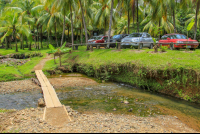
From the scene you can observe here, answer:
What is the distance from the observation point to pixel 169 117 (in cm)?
642

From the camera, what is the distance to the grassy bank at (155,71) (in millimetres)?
8695

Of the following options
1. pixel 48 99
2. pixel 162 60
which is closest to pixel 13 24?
pixel 48 99

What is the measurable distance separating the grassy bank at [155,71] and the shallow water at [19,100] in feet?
17.4

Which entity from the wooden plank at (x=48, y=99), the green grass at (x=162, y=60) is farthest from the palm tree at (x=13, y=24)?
the wooden plank at (x=48, y=99)

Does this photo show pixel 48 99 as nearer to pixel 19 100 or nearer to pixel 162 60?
pixel 19 100

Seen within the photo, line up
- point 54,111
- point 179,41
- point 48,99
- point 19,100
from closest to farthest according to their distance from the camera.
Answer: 1. point 54,111
2. point 48,99
3. point 19,100
4. point 179,41

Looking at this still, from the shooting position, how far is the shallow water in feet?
24.6

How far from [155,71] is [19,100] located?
23.6ft

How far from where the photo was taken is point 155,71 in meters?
9.85

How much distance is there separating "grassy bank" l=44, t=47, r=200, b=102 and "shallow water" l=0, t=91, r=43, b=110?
5295 millimetres

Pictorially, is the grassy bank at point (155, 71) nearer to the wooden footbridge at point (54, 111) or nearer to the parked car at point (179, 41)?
the parked car at point (179, 41)

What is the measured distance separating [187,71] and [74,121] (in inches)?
250

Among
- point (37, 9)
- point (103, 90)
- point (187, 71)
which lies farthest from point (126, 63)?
point (37, 9)

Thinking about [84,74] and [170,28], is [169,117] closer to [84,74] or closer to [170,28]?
[84,74]
